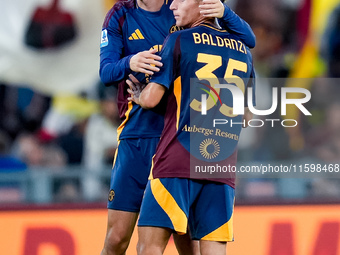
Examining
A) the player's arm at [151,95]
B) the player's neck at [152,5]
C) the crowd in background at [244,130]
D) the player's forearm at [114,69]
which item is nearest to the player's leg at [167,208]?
the player's arm at [151,95]

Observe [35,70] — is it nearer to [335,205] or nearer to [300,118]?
[300,118]

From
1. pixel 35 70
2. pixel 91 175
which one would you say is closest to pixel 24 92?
pixel 35 70

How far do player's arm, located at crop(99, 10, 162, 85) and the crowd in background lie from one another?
10.8 feet

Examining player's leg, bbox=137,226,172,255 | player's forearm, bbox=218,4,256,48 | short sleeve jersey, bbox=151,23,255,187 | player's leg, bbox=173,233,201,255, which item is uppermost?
player's forearm, bbox=218,4,256,48

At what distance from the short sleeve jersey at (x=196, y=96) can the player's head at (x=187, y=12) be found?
10 cm

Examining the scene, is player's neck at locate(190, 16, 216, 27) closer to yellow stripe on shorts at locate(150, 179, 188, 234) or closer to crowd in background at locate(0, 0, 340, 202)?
yellow stripe on shorts at locate(150, 179, 188, 234)

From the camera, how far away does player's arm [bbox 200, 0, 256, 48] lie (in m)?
3.92

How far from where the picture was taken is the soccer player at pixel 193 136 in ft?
12.6

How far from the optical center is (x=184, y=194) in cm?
387

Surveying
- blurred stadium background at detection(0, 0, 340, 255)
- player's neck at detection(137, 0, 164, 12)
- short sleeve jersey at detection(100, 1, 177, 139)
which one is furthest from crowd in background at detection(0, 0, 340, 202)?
player's neck at detection(137, 0, 164, 12)

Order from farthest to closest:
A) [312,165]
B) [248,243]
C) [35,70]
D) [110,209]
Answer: [35,70] < [312,165] < [248,243] < [110,209]

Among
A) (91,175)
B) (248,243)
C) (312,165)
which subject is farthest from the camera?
(312,165)

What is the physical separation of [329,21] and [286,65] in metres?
0.82

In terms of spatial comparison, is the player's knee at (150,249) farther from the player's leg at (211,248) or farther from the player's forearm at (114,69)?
the player's forearm at (114,69)
